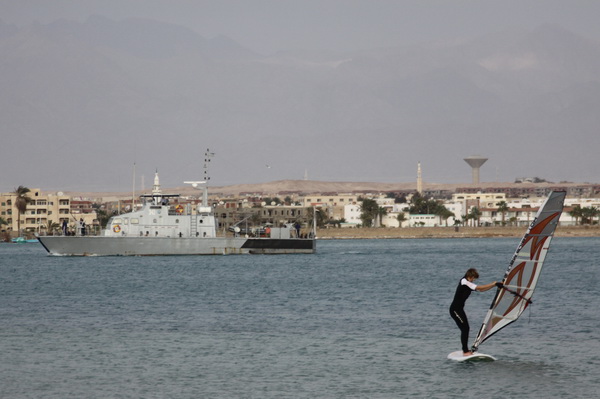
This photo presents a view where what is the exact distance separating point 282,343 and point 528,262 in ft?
28.4

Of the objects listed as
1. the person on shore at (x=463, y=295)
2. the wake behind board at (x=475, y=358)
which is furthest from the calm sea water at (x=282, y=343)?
the person on shore at (x=463, y=295)

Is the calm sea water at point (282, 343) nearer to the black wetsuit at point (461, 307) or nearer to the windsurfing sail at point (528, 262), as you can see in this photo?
the black wetsuit at point (461, 307)

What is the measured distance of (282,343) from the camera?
31.1m

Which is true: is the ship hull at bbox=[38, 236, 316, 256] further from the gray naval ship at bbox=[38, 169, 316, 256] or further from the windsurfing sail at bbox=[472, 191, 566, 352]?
the windsurfing sail at bbox=[472, 191, 566, 352]

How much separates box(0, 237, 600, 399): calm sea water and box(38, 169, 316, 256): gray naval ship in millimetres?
36765

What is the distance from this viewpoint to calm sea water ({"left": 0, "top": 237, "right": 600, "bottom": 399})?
940 inches

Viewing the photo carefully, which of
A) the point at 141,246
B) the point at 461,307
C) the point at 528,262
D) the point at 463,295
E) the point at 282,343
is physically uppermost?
the point at 528,262

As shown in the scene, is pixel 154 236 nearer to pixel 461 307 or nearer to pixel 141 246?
pixel 141 246

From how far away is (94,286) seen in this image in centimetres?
6062

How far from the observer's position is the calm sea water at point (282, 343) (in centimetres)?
2388

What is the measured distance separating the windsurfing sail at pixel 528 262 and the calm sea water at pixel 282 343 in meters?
1.55

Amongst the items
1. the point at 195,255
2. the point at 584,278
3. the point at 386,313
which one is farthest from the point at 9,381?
the point at 195,255

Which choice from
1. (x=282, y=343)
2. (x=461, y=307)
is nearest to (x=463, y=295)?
(x=461, y=307)

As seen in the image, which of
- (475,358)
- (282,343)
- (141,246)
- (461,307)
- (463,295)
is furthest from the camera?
(141,246)
